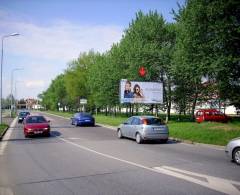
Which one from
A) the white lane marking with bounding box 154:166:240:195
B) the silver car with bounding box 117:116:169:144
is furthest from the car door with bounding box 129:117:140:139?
the white lane marking with bounding box 154:166:240:195

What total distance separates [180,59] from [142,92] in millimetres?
6191

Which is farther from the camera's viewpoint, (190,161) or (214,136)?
(214,136)

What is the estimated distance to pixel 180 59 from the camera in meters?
31.4

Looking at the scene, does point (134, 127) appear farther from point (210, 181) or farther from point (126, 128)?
point (210, 181)

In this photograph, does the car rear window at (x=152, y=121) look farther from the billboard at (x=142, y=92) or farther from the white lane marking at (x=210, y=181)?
the billboard at (x=142, y=92)

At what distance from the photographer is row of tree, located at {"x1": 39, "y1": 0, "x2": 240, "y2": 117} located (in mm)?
24953

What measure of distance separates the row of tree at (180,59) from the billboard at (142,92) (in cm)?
285

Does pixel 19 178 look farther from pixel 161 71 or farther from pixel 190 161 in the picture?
pixel 161 71

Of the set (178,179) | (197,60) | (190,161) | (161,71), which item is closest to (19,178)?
(178,179)

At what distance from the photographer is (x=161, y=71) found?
41.4 metres

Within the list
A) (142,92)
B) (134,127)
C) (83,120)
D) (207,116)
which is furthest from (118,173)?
(207,116)

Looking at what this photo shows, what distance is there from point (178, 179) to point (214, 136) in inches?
405

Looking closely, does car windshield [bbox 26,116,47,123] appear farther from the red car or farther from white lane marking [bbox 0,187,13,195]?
white lane marking [bbox 0,187,13,195]

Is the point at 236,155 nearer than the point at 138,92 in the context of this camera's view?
Yes
